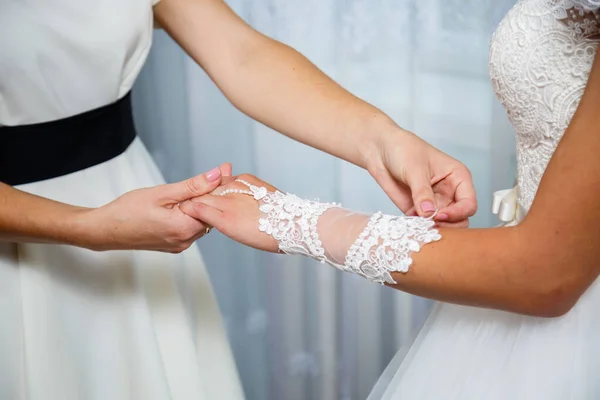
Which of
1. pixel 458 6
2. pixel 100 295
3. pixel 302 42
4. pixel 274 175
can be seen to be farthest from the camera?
pixel 274 175

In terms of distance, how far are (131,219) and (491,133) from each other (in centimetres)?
105

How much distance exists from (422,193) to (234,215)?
27cm

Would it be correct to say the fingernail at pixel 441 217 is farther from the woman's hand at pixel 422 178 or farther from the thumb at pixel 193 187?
the thumb at pixel 193 187

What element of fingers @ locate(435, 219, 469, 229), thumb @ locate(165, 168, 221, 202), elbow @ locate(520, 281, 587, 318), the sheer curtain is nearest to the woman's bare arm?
thumb @ locate(165, 168, 221, 202)

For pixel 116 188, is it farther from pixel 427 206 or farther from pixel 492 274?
pixel 492 274

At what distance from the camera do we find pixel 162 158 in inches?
82.7

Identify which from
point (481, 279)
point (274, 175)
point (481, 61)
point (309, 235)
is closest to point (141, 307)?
point (309, 235)

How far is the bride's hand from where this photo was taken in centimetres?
106

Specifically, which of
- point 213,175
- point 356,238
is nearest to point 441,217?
point 356,238

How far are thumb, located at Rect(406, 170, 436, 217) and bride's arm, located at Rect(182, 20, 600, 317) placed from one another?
8 cm

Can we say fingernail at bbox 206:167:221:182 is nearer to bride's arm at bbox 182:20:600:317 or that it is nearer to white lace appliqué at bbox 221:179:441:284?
white lace appliqué at bbox 221:179:441:284

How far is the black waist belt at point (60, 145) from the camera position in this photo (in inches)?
43.6

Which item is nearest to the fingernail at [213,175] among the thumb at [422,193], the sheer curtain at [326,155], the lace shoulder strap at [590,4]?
the thumb at [422,193]

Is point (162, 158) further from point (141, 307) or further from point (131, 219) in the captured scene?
point (131, 219)
